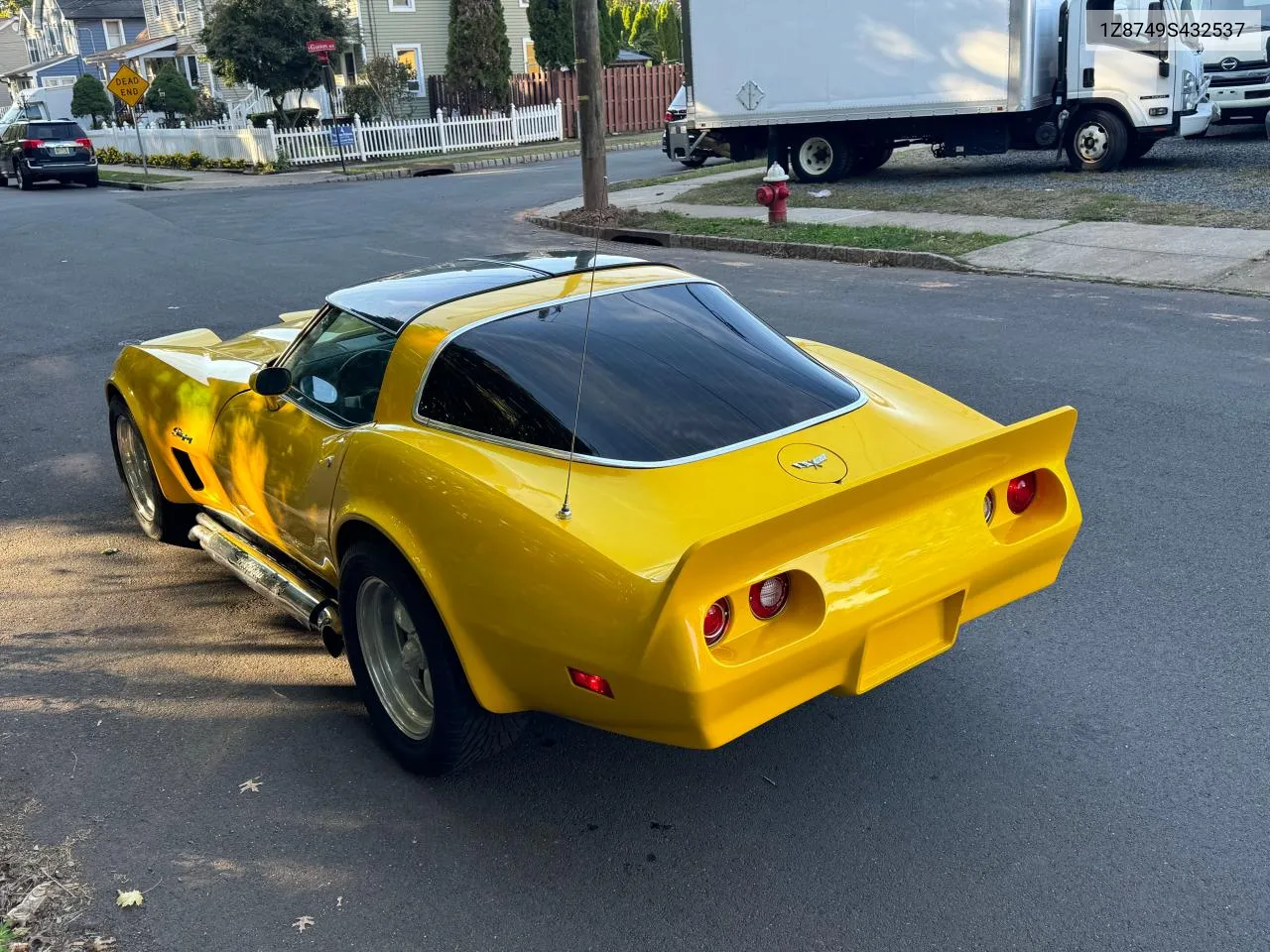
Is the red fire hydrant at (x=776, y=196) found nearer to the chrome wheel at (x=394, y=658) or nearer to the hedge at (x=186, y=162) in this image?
the chrome wheel at (x=394, y=658)

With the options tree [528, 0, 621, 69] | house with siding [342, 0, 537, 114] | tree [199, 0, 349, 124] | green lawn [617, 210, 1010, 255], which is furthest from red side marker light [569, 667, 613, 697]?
tree [528, 0, 621, 69]

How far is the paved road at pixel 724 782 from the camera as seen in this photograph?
9.53ft

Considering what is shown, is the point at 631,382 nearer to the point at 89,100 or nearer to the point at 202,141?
the point at 202,141

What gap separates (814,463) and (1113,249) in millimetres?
9446

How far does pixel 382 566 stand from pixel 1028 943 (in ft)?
6.64

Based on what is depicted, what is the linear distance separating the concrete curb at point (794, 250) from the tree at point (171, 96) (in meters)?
28.4

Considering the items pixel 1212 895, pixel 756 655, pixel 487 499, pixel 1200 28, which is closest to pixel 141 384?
pixel 487 499

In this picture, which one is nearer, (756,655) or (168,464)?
(756,655)

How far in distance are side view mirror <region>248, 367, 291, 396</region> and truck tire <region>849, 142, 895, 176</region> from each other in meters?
15.9

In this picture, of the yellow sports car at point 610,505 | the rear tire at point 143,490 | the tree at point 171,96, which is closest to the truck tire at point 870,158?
the rear tire at point 143,490

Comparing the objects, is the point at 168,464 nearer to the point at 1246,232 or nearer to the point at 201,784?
the point at 201,784

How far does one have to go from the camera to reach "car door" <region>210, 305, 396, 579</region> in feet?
12.9

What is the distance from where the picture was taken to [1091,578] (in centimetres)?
463

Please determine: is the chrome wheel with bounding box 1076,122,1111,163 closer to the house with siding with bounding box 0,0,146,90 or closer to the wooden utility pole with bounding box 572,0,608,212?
the wooden utility pole with bounding box 572,0,608,212
